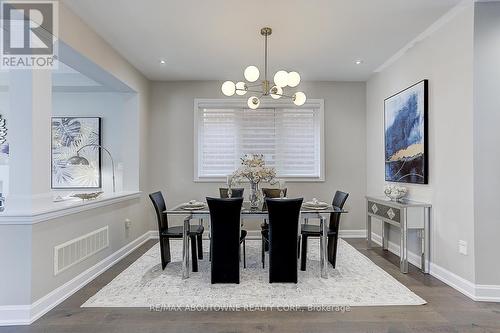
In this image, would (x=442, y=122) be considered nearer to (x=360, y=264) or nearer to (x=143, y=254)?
(x=360, y=264)

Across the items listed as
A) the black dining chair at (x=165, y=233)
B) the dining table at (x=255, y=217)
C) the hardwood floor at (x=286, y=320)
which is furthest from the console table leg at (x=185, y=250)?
the hardwood floor at (x=286, y=320)

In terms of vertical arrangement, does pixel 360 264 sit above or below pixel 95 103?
below

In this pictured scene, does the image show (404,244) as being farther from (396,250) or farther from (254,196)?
(254,196)

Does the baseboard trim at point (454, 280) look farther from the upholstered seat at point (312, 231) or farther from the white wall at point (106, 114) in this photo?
the white wall at point (106, 114)

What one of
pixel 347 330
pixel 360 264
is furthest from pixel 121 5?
pixel 360 264

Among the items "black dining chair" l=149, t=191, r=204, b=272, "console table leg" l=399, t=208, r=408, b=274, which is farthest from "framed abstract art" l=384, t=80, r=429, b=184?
"black dining chair" l=149, t=191, r=204, b=272

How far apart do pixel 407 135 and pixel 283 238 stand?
2235 millimetres

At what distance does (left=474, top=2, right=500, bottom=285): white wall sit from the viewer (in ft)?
9.15

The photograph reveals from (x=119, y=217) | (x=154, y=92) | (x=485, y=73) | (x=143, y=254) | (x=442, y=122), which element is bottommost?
(x=143, y=254)

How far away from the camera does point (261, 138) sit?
5.45 metres

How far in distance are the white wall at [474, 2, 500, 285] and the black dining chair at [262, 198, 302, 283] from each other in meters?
1.68

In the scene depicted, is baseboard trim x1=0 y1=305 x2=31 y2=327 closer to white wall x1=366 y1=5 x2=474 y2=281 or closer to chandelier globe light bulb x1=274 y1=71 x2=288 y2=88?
chandelier globe light bulb x1=274 y1=71 x2=288 y2=88

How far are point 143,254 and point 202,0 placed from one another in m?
3.37

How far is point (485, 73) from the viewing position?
282cm
